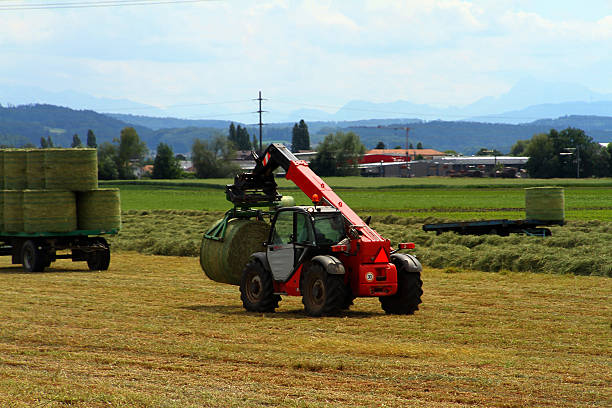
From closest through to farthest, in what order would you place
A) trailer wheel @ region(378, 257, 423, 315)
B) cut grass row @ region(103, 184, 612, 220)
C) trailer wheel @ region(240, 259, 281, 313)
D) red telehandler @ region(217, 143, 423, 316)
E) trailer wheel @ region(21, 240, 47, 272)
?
1. red telehandler @ region(217, 143, 423, 316)
2. trailer wheel @ region(378, 257, 423, 315)
3. trailer wheel @ region(240, 259, 281, 313)
4. trailer wheel @ region(21, 240, 47, 272)
5. cut grass row @ region(103, 184, 612, 220)

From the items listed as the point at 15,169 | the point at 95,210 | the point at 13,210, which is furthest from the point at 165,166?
the point at 95,210

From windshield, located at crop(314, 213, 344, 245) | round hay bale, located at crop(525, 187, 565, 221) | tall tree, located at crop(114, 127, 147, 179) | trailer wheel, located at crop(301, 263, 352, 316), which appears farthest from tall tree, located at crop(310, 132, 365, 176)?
trailer wheel, located at crop(301, 263, 352, 316)

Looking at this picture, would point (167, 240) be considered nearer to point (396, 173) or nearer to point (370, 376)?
point (370, 376)

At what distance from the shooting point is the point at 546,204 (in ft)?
111

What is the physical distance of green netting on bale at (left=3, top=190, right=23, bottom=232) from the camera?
25.6 metres

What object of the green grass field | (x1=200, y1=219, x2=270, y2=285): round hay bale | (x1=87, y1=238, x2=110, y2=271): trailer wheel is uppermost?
(x1=200, y1=219, x2=270, y2=285): round hay bale

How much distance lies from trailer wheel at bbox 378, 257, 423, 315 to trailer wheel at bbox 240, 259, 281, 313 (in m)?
2.32

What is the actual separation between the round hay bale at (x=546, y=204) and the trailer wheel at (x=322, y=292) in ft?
64.4

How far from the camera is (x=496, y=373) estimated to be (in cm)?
1079

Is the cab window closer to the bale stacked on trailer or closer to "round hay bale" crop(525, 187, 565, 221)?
the bale stacked on trailer

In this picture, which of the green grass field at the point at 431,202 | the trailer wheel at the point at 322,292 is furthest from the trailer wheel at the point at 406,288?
the green grass field at the point at 431,202

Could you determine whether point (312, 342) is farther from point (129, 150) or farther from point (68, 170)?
point (129, 150)

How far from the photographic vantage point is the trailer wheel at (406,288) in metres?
15.8

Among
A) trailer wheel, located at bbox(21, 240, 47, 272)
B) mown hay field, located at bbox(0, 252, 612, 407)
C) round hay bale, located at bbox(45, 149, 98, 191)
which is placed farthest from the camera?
trailer wheel, located at bbox(21, 240, 47, 272)
